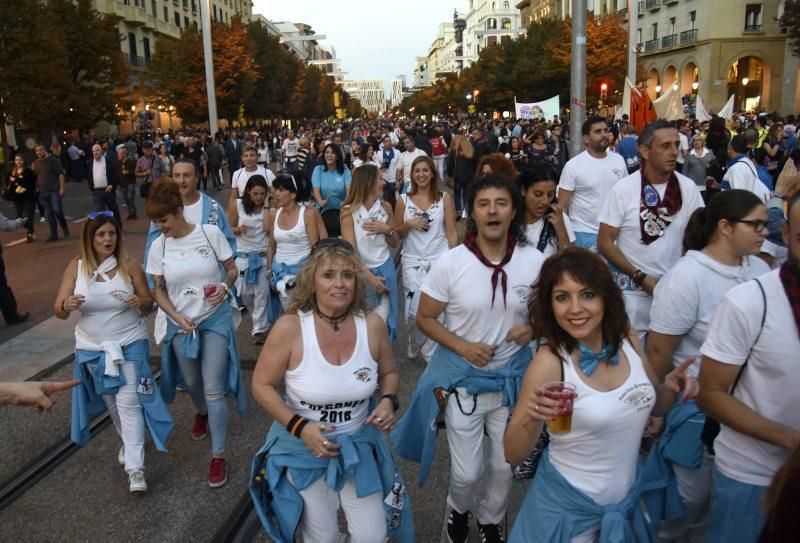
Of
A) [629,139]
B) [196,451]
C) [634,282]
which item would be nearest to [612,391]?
[634,282]

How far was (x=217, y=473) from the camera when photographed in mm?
4625

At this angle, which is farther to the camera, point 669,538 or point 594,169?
point 594,169

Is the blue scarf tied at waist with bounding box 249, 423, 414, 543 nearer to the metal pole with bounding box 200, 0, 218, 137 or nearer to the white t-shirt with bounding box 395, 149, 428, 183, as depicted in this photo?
the white t-shirt with bounding box 395, 149, 428, 183

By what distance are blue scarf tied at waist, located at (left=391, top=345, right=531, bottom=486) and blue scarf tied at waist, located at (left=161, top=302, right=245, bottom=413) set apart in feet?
5.17

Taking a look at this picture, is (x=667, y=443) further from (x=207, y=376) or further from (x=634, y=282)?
(x=207, y=376)

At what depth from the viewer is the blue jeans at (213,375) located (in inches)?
185

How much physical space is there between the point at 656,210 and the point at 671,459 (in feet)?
6.63

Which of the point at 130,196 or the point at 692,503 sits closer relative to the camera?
the point at 692,503

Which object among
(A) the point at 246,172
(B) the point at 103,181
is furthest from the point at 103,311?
(B) the point at 103,181

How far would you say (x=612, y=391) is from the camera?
2.57 metres

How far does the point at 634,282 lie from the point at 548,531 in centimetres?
250

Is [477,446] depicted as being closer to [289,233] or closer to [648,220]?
[648,220]

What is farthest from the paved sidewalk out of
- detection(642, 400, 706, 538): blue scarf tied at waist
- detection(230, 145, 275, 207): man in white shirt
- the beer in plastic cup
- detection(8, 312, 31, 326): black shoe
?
the beer in plastic cup

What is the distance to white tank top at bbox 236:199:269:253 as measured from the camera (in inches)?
303
